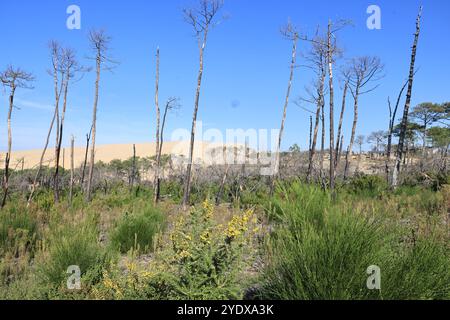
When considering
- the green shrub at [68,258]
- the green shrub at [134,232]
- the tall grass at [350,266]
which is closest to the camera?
the tall grass at [350,266]

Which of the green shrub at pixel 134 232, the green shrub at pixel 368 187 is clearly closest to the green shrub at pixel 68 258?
the green shrub at pixel 134 232

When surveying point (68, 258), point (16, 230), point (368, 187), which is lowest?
point (16, 230)

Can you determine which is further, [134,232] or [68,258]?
[134,232]

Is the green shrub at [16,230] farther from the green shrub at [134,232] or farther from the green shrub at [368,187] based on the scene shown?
the green shrub at [368,187]

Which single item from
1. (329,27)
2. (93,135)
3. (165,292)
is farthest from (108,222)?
(329,27)

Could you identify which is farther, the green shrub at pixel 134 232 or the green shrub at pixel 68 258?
the green shrub at pixel 134 232

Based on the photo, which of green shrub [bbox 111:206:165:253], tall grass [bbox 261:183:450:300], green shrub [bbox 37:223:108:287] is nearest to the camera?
tall grass [bbox 261:183:450:300]

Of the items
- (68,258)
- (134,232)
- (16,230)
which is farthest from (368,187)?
(68,258)

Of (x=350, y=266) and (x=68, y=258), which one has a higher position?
(x=350, y=266)

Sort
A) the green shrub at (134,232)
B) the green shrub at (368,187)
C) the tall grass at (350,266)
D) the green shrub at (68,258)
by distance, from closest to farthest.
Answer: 1. the tall grass at (350,266)
2. the green shrub at (68,258)
3. the green shrub at (134,232)
4. the green shrub at (368,187)

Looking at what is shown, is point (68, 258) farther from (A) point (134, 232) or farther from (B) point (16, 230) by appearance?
(B) point (16, 230)

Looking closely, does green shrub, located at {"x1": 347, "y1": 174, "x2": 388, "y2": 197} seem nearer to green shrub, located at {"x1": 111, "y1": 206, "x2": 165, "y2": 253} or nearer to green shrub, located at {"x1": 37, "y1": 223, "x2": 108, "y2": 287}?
green shrub, located at {"x1": 111, "y1": 206, "x2": 165, "y2": 253}

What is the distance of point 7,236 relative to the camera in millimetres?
6863

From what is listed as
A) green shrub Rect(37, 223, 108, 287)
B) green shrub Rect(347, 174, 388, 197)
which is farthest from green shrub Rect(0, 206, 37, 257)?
green shrub Rect(347, 174, 388, 197)
